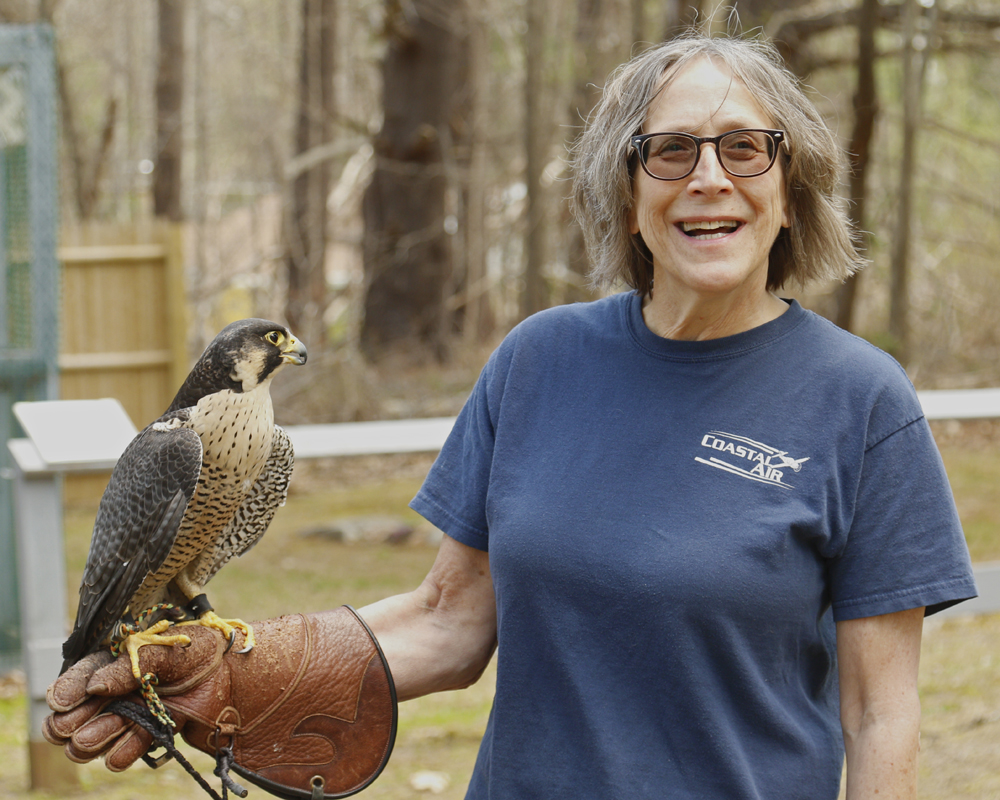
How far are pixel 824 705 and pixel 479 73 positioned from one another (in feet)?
29.2

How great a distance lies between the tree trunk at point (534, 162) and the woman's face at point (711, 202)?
16.5ft

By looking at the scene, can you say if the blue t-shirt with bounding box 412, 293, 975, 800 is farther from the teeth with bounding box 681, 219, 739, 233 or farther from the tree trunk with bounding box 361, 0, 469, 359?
the tree trunk with bounding box 361, 0, 469, 359

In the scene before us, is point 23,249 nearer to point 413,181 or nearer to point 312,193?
point 413,181

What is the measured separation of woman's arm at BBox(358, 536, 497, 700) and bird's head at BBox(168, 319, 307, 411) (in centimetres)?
39

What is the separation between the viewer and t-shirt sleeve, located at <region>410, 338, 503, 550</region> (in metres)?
1.67

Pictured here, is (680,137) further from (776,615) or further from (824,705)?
(824,705)

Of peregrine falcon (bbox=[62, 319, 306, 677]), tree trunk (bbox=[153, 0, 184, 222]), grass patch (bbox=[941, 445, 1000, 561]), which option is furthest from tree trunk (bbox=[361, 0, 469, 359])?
peregrine falcon (bbox=[62, 319, 306, 677])

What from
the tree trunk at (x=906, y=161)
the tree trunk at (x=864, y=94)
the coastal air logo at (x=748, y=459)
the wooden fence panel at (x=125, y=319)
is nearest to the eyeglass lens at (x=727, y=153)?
the coastal air logo at (x=748, y=459)

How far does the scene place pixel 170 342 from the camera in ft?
22.6

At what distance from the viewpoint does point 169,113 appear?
11.7 meters

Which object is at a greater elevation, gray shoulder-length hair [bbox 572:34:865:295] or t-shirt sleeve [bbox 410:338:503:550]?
gray shoulder-length hair [bbox 572:34:865:295]

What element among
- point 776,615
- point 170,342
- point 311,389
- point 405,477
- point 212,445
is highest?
point 212,445

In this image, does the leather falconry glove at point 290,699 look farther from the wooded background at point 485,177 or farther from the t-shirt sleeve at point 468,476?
the wooded background at point 485,177

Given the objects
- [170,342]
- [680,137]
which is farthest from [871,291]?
[680,137]
